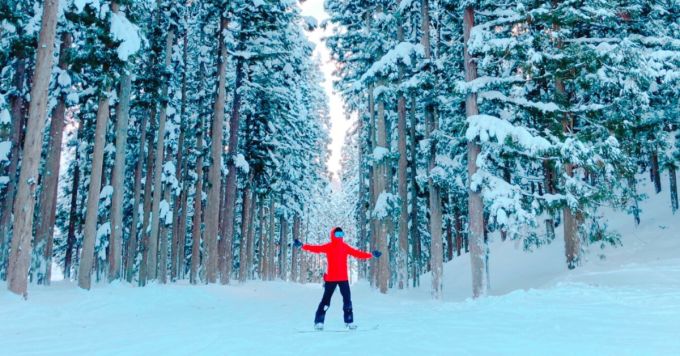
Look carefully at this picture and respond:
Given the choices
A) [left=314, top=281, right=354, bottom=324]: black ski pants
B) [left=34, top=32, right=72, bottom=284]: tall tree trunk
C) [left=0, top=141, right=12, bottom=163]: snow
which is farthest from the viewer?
[left=0, top=141, right=12, bottom=163]: snow

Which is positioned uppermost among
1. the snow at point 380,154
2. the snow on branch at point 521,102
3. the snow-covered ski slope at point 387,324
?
the snow on branch at point 521,102

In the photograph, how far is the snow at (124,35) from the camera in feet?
41.0

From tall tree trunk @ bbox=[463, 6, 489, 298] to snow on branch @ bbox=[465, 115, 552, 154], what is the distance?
92 centimetres

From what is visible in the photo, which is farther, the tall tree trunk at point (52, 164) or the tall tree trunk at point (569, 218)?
the tall tree trunk at point (52, 164)

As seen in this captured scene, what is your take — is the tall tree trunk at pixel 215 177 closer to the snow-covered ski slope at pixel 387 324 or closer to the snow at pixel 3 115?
the snow-covered ski slope at pixel 387 324

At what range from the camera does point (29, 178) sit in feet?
32.0

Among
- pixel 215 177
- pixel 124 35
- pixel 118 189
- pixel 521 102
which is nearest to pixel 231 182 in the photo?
pixel 215 177

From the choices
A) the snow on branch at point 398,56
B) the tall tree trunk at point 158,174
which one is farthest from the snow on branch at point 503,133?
the tall tree trunk at point 158,174

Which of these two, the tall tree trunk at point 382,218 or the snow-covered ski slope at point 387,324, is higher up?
the tall tree trunk at point 382,218

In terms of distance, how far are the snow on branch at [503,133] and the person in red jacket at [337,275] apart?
20.4 feet

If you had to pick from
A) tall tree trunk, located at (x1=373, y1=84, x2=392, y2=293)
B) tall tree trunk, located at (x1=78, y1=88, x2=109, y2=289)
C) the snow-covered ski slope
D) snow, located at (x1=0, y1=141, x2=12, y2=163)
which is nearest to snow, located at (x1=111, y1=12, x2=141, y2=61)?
tall tree trunk, located at (x1=78, y1=88, x2=109, y2=289)

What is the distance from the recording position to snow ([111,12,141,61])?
1250 centimetres

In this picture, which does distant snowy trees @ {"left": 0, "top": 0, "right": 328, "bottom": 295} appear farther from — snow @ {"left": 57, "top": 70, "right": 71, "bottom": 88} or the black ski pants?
the black ski pants

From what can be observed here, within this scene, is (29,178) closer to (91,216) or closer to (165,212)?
(91,216)
